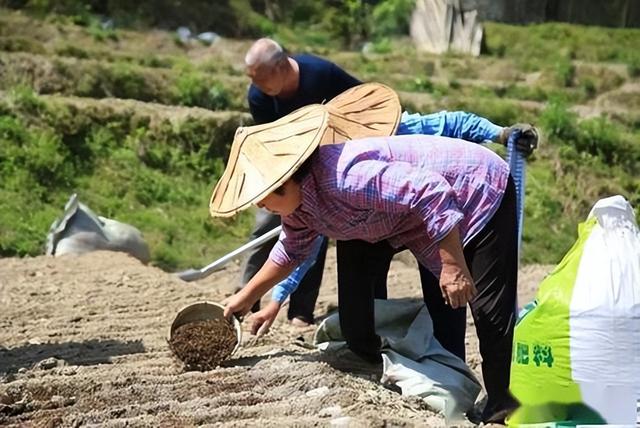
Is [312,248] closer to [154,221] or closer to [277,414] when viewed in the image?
[277,414]

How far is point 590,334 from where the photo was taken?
10.5 feet

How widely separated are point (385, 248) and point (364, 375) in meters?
0.51

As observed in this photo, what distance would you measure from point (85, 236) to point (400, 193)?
5.16 meters

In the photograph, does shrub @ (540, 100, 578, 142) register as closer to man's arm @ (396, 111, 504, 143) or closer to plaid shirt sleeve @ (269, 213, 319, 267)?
man's arm @ (396, 111, 504, 143)

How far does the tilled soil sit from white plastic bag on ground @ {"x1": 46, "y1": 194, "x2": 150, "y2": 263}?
170 centimetres

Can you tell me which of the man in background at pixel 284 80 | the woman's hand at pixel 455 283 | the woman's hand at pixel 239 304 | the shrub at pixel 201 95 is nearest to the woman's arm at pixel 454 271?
the woman's hand at pixel 455 283

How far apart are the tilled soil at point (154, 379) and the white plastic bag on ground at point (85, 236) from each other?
170 centimetres

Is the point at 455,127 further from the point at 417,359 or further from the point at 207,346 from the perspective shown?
the point at 207,346

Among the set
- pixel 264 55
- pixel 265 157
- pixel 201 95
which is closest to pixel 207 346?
pixel 265 157

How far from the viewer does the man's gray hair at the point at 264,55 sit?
4914 millimetres

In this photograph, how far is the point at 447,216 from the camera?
340 cm

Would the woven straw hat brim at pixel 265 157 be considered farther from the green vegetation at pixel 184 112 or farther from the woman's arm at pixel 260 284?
the green vegetation at pixel 184 112

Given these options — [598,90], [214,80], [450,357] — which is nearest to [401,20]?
[598,90]

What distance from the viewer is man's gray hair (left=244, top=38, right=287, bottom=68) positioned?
4914mm
